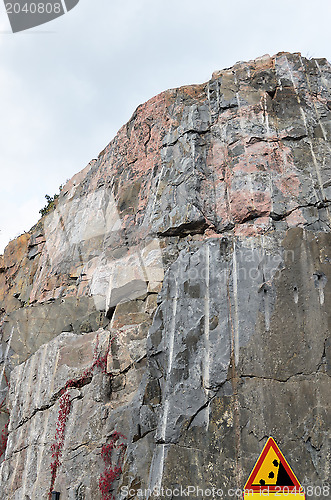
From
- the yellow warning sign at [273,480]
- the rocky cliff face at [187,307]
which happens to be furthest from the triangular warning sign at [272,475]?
the rocky cliff face at [187,307]

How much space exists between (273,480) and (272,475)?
1.9 inches

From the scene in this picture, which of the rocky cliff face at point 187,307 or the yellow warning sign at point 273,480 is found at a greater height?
the rocky cliff face at point 187,307

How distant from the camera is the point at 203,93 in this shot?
400 inches

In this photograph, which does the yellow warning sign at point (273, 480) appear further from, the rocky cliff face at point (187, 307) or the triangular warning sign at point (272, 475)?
the rocky cliff face at point (187, 307)

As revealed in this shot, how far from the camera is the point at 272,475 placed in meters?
4.84

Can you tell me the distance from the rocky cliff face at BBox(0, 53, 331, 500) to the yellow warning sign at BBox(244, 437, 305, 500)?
323 mm

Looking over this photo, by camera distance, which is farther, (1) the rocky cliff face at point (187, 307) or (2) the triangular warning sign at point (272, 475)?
(1) the rocky cliff face at point (187, 307)

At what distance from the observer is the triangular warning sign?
478 cm

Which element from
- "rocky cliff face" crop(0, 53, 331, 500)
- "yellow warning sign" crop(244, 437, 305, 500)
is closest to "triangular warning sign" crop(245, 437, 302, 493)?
"yellow warning sign" crop(244, 437, 305, 500)

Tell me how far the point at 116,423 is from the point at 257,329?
8.75ft

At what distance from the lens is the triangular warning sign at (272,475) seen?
188 inches

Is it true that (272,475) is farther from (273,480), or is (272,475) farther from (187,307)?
(187,307)

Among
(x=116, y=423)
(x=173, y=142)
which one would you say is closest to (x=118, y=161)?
(x=173, y=142)

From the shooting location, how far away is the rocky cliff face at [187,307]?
5617 mm
